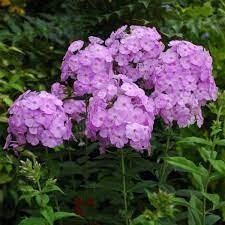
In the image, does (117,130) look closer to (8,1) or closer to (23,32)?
(23,32)

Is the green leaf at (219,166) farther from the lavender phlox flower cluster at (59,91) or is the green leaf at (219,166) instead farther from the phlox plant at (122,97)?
the lavender phlox flower cluster at (59,91)

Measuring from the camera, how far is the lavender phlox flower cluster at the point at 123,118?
2186mm

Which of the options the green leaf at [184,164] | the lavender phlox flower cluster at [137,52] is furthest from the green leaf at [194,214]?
the lavender phlox flower cluster at [137,52]

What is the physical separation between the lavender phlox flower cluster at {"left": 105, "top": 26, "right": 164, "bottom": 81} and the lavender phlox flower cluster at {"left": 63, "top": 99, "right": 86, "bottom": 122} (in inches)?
8.3

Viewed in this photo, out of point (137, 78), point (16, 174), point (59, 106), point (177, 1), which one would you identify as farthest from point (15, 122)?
point (177, 1)

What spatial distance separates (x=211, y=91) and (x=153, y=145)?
1.59 feet

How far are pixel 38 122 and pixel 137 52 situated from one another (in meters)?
0.50

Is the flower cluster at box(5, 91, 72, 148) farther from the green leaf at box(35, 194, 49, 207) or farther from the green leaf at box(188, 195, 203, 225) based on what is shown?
the green leaf at box(188, 195, 203, 225)

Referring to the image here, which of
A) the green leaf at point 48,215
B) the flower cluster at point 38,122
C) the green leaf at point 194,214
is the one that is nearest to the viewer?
the green leaf at point 48,215

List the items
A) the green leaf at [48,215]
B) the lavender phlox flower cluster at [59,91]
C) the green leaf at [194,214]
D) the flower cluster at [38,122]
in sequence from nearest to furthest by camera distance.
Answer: the green leaf at [48,215] < the flower cluster at [38,122] < the green leaf at [194,214] < the lavender phlox flower cluster at [59,91]

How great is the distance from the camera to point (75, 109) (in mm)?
2492

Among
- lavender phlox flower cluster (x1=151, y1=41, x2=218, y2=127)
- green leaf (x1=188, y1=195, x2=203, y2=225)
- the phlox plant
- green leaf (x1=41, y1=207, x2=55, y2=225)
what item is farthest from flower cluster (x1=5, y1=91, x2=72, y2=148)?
green leaf (x1=188, y1=195, x2=203, y2=225)

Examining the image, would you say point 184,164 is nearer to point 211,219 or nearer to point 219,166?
point 219,166

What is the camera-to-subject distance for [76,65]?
8.05 ft
